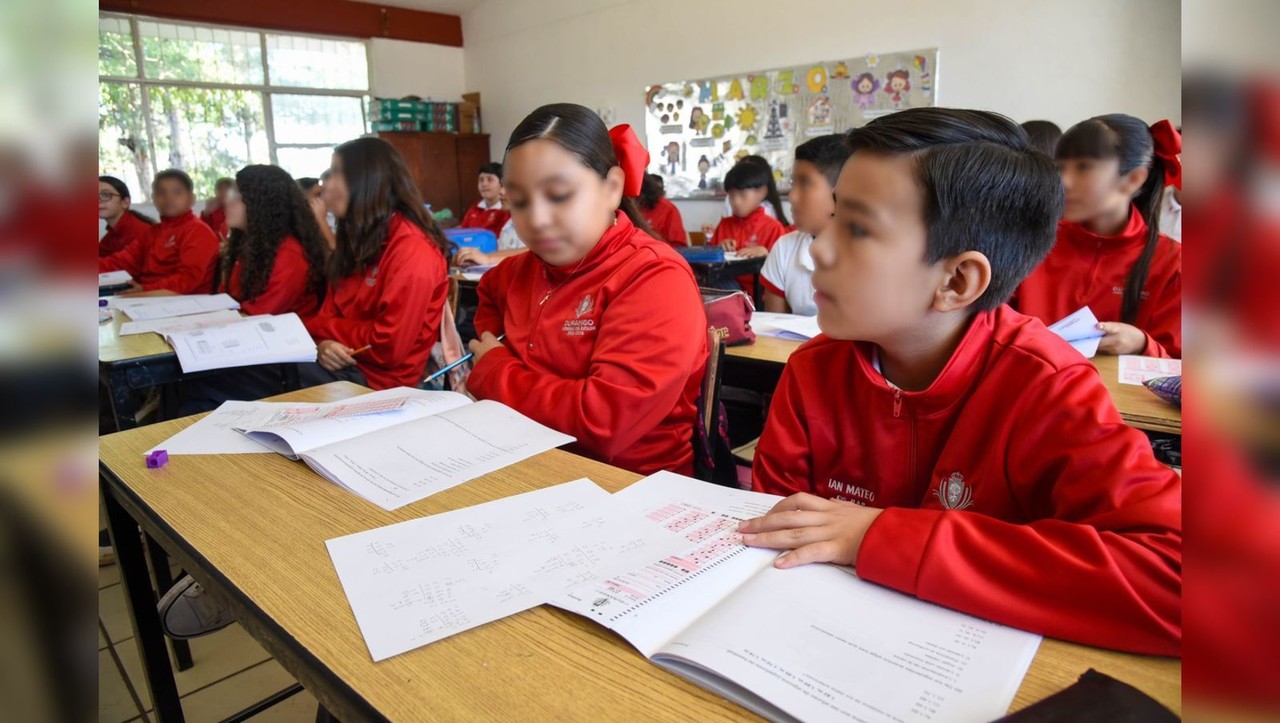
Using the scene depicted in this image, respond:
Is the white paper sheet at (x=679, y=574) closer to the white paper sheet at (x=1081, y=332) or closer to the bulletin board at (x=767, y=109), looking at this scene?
the white paper sheet at (x=1081, y=332)

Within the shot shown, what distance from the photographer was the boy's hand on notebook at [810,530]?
0.73 meters

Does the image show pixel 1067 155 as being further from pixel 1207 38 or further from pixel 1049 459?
pixel 1207 38

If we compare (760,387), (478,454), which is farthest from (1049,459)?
(760,387)

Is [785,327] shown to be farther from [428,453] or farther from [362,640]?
[362,640]

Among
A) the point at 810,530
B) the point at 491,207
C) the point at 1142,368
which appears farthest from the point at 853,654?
the point at 491,207

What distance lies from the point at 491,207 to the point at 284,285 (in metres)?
3.92

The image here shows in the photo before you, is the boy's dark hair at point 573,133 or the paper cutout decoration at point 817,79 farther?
the paper cutout decoration at point 817,79

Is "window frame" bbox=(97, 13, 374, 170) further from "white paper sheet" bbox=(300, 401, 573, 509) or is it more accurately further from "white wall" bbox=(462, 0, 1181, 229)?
"white paper sheet" bbox=(300, 401, 573, 509)

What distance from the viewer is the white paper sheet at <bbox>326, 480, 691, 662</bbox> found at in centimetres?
67

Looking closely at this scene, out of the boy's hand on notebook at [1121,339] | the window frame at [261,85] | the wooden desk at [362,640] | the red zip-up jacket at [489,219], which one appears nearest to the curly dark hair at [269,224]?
the wooden desk at [362,640]

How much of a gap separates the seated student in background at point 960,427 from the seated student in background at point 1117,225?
1337mm

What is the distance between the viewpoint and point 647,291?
147 cm

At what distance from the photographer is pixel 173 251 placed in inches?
165

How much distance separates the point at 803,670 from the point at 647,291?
981 millimetres
